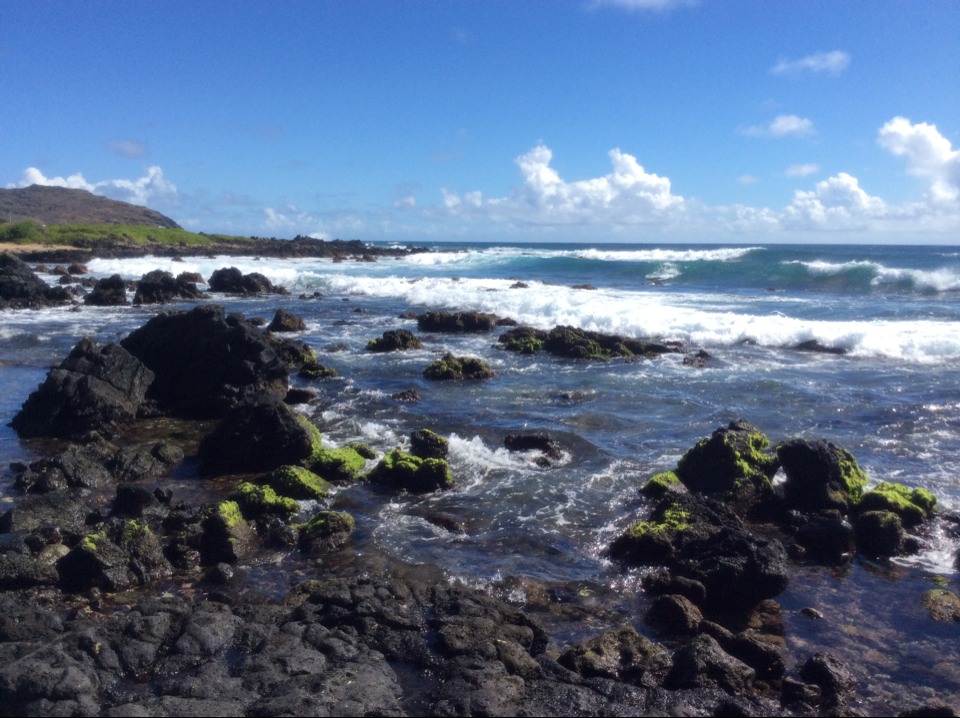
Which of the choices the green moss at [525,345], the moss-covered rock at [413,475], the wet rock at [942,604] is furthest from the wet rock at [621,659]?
the green moss at [525,345]

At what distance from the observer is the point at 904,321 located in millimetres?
28328

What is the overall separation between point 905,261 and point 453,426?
63468 millimetres

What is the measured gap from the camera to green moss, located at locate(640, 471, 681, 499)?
34.3 feet

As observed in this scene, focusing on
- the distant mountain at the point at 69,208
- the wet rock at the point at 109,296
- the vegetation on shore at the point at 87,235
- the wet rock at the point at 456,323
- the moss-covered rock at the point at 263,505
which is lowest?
the moss-covered rock at the point at 263,505

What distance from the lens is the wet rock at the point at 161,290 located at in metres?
35.3

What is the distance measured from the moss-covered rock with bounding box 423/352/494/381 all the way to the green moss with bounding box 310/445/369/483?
6.97 metres

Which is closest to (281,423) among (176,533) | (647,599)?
(176,533)

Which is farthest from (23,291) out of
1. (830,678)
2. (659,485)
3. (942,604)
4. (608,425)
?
(942,604)

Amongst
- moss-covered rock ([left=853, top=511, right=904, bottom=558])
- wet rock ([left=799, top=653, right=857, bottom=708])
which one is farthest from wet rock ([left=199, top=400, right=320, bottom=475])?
moss-covered rock ([left=853, top=511, right=904, bottom=558])

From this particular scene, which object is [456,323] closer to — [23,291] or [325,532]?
[325,532]

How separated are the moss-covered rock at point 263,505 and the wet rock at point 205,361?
17.2ft

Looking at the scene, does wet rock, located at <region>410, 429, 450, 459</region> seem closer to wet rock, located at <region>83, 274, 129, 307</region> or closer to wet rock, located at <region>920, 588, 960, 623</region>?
wet rock, located at <region>920, 588, 960, 623</region>

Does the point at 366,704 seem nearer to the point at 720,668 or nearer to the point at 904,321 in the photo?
the point at 720,668

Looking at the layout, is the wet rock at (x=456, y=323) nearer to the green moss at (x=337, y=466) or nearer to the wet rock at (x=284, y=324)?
the wet rock at (x=284, y=324)
